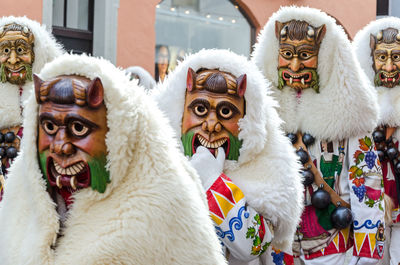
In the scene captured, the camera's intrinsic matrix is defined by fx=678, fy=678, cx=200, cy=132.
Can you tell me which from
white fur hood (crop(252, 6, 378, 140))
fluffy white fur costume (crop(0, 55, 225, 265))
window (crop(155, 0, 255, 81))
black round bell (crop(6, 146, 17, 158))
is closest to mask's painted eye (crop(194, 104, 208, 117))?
fluffy white fur costume (crop(0, 55, 225, 265))

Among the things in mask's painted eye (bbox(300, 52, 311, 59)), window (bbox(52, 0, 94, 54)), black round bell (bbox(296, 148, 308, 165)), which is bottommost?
black round bell (bbox(296, 148, 308, 165))

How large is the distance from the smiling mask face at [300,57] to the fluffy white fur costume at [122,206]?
6.64ft

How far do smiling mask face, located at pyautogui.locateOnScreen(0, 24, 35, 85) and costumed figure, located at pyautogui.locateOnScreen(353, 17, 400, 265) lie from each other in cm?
268

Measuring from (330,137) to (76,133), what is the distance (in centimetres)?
228

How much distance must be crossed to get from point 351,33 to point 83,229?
44.0ft

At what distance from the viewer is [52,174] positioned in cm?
246

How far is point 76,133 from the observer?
2.42 meters

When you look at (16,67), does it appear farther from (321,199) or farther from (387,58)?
(387,58)

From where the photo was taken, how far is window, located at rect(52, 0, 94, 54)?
10.6 meters

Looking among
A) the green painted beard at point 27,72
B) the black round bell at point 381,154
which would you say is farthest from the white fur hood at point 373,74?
the green painted beard at point 27,72

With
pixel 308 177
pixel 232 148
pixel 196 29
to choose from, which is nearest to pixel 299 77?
pixel 308 177

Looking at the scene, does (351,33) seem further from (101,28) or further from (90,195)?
(90,195)

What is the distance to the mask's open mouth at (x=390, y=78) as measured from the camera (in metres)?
5.45

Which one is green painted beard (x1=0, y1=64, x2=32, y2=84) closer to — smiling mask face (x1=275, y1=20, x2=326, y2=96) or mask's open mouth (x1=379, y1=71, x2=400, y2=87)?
smiling mask face (x1=275, y1=20, x2=326, y2=96)
